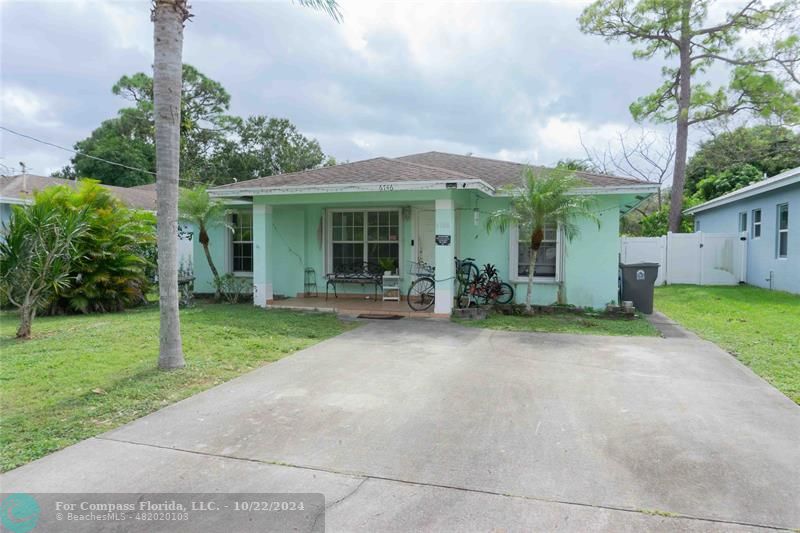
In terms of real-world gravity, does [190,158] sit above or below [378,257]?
above

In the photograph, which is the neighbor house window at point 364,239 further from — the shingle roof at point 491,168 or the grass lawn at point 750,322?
the grass lawn at point 750,322

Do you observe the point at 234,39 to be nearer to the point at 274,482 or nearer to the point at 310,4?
the point at 310,4

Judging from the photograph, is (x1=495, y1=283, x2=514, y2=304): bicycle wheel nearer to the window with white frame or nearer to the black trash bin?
the window with white frame

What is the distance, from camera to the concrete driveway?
2.91m

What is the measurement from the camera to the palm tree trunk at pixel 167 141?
18.3 ft

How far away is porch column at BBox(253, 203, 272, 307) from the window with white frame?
5635 mm

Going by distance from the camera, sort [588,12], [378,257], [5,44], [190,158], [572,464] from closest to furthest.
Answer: [572,464], [5,44], [378,257], [588,12], [190,158]

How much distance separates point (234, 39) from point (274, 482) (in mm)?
8179

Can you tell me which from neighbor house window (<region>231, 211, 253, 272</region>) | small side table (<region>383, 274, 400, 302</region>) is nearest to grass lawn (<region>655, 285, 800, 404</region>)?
small side table (<region>383, 274, 400, 302</region>)

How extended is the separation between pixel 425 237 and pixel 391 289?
1513mm

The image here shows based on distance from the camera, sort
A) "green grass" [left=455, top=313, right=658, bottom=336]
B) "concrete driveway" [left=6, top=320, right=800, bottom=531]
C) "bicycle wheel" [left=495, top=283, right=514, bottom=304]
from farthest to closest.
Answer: "bicycle wheel" [left=495, top=283, right=514, bottom=304], "green grass" [left=455, top=313, right=658, bottom=336], "concrete driveway" [left=6, top=320, right=800, bottom=531]

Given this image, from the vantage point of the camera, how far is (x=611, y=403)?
479cm

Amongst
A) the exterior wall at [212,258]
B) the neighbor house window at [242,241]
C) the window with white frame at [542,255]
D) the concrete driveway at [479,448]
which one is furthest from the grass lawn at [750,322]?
the exterior wall at [212,258]

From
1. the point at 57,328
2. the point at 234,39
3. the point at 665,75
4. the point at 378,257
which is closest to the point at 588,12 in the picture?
the point at 665,75
